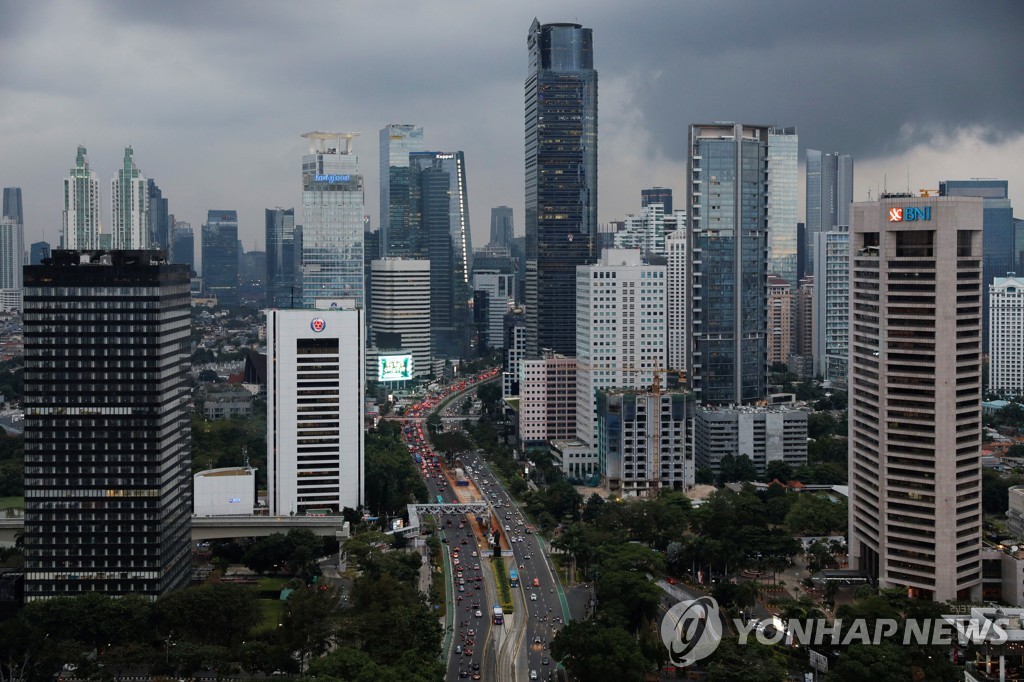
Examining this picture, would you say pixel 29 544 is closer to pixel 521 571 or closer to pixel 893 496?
pixel 521 571

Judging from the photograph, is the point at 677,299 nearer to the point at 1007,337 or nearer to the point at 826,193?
the point at 1007,337

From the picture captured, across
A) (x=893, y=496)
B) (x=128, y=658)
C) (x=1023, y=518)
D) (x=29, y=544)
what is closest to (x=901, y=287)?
(x=893, y=496)

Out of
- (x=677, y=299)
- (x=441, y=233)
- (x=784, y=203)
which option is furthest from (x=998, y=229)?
(x=441, y=233)

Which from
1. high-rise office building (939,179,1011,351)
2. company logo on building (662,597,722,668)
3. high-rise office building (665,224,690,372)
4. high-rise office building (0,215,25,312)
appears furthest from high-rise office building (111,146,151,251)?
high-rise office building (939,179,1011,351)

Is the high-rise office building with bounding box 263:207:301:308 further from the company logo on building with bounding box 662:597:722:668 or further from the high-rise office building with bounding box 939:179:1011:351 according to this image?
the company logo on building with bounding box 662:597:722:668

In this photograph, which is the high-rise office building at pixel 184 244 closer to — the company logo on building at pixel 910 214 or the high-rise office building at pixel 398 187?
the high-rise office building at pixel 398 187
